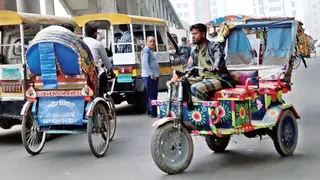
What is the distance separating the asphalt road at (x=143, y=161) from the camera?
691cm

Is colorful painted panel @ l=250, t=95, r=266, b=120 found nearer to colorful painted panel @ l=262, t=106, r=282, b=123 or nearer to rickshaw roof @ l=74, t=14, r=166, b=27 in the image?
colorful painted panel @ l=262, t=106, r=282, b=123

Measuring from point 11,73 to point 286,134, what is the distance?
4.73 meters

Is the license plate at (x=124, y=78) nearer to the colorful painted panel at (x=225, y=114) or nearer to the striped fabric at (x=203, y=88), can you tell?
the striped fabric at (x=203, y=88)

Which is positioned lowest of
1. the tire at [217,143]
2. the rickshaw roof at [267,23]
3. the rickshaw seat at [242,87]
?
the tire at [217,143]

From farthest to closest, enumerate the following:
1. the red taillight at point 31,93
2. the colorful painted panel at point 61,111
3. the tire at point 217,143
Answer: the red taillight at point 31,93 < the colorful painted panel at point 61,111 < the tire at point 217,143

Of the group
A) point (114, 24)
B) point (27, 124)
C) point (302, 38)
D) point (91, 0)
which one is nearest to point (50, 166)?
point (27, 124)

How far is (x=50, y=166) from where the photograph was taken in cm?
801

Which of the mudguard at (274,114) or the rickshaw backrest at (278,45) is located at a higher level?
the rickshaw backrest at (278,45)

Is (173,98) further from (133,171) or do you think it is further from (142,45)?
(142,45)

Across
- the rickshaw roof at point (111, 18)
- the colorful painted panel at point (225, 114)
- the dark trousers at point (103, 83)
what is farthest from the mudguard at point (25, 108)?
the rickshaw roof at point (111, 18)

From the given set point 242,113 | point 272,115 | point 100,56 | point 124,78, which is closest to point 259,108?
point 272,115

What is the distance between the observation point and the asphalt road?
6.91 meters

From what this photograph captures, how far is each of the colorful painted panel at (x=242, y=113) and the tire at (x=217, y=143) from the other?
2.84 feet

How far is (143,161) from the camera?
7.91 metres
